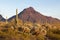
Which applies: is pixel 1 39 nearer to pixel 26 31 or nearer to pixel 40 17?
pixel 26 31

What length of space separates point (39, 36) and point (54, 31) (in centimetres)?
388

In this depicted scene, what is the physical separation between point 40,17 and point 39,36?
3329 inches

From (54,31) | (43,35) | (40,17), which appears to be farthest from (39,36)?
(40,17)

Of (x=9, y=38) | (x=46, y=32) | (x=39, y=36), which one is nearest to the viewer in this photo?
(x=9, y=38)

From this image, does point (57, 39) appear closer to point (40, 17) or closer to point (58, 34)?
point (58, 34)

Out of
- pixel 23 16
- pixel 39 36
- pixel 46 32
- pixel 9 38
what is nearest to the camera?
pixel 9 38

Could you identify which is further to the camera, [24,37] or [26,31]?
[26,31]

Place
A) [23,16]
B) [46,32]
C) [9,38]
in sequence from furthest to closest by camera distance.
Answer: [23,16] → [46,32] → [9,38]

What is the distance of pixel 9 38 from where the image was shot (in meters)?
28.5

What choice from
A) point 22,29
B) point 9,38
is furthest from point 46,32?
point 9,38

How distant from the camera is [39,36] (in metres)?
30.9

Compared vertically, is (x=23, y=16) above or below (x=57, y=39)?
above

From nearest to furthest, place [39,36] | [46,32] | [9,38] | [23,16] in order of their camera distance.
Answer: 1. [9,38]
2. [39,36]
3. [46,32]
4. [23,16]

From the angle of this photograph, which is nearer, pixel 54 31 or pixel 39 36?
pixel 39 36
